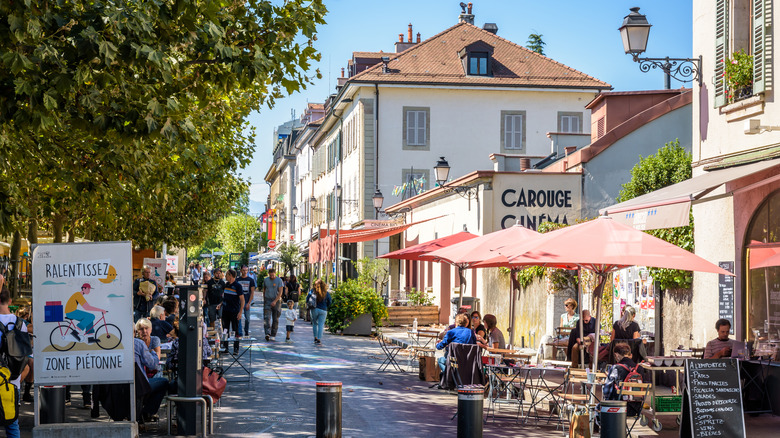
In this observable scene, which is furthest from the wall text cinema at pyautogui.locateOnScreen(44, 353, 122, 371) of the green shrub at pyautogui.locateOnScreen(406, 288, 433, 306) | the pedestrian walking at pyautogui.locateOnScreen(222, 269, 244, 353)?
the green shrub at pyautogui.locateOnScreen(406, 288, 433, 306)

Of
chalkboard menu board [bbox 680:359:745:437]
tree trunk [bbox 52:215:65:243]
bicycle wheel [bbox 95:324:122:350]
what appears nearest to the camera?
chalkboard menu board [bbox 680:359:745:437]

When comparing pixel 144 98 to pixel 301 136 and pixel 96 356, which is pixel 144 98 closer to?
pixel 96 356

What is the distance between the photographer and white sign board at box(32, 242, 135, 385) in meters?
10.1

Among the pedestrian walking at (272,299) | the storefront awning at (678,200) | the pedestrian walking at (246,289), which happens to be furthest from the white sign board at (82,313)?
the pedestrian walking at (272,299)

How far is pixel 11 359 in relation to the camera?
28.5 feet

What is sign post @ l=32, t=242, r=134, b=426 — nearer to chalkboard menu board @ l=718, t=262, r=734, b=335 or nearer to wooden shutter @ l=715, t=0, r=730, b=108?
chalkboard menu board @ l=718, t=262, r=734, b=335

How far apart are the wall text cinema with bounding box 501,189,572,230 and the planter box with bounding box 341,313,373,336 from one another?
5.07m

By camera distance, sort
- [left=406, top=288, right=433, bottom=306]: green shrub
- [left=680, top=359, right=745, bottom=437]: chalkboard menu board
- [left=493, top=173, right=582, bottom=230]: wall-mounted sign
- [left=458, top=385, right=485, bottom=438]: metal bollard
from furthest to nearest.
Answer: [left=406, top=288, right=433, bottom=306]: green shrub < [left=493, top=173, right=582, bottom=230]: wall-mounted sign < [left=680, top=359, right=745, bottom=437]: chalkboard menu board < [left=458, top=385, right=485, bottom=438]: metal bollard

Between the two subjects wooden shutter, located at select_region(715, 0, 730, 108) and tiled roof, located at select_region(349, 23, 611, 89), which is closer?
wooden shutter, located at select_region(715, 0, 730, 108)

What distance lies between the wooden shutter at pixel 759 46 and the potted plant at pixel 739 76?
16 cm

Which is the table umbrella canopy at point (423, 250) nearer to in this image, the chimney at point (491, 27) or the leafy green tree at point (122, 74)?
the leafy green tree at point (122, 74)

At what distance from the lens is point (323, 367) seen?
18.6 metres

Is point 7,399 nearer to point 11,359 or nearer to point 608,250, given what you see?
point 11,359

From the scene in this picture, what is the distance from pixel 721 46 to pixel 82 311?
9759 mm
